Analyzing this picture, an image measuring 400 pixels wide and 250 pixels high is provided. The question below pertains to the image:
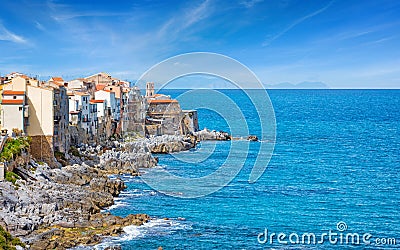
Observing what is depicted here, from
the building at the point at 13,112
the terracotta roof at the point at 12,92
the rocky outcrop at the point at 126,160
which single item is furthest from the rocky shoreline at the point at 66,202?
the terracotta roof at the point at 12,92

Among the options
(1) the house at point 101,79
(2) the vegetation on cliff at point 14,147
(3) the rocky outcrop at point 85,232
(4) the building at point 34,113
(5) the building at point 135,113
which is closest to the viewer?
(3) the rocky outcrop at point 85,232

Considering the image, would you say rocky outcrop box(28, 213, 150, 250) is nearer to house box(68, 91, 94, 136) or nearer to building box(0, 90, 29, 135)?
building box(0, 90, 29, 135)

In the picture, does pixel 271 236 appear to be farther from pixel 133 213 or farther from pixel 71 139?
pixel 71 139

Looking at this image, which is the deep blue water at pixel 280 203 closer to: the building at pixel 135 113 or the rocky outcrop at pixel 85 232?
the rocky outcrop at pixel 85 232

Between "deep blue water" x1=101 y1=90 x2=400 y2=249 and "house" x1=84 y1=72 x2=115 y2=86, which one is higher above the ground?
"house" x1=84 y1=72 x2=115 y2=86

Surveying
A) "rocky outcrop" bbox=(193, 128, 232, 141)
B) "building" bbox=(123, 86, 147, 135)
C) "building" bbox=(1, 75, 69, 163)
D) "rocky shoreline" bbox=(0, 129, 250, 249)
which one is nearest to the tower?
"building" bbox=(123, 86, 147, 135)

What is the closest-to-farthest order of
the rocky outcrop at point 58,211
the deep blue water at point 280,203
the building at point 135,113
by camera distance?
the rocky outcrop at point 58,211 → the deep blue water at point 280,203 → the building at point 135,113

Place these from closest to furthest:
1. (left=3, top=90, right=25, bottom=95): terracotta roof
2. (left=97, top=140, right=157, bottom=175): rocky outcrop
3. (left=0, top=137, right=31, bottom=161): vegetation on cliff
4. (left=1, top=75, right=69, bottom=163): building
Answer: (left=0, top=137, right=31, bottom=161): vegetation on cliff → (left=1, top=75, right=69, bottom=163): building → (left=3, top=90, right=25, bottom=95): terracotta roof → (left=97, top=140, right=157, bottom=175): rocky outcrop

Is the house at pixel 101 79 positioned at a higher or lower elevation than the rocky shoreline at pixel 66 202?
higher

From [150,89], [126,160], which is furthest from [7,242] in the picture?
[150,89]

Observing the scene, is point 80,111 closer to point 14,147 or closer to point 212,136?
point 14,147

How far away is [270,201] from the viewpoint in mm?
42094

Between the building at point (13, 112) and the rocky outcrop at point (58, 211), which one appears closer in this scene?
the rocky outcrop at point (58, 211)

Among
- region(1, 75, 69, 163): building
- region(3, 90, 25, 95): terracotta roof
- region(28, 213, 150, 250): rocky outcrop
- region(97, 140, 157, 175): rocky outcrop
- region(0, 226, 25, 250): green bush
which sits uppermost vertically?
region(3, 90, 25, 95): terracotta roof
